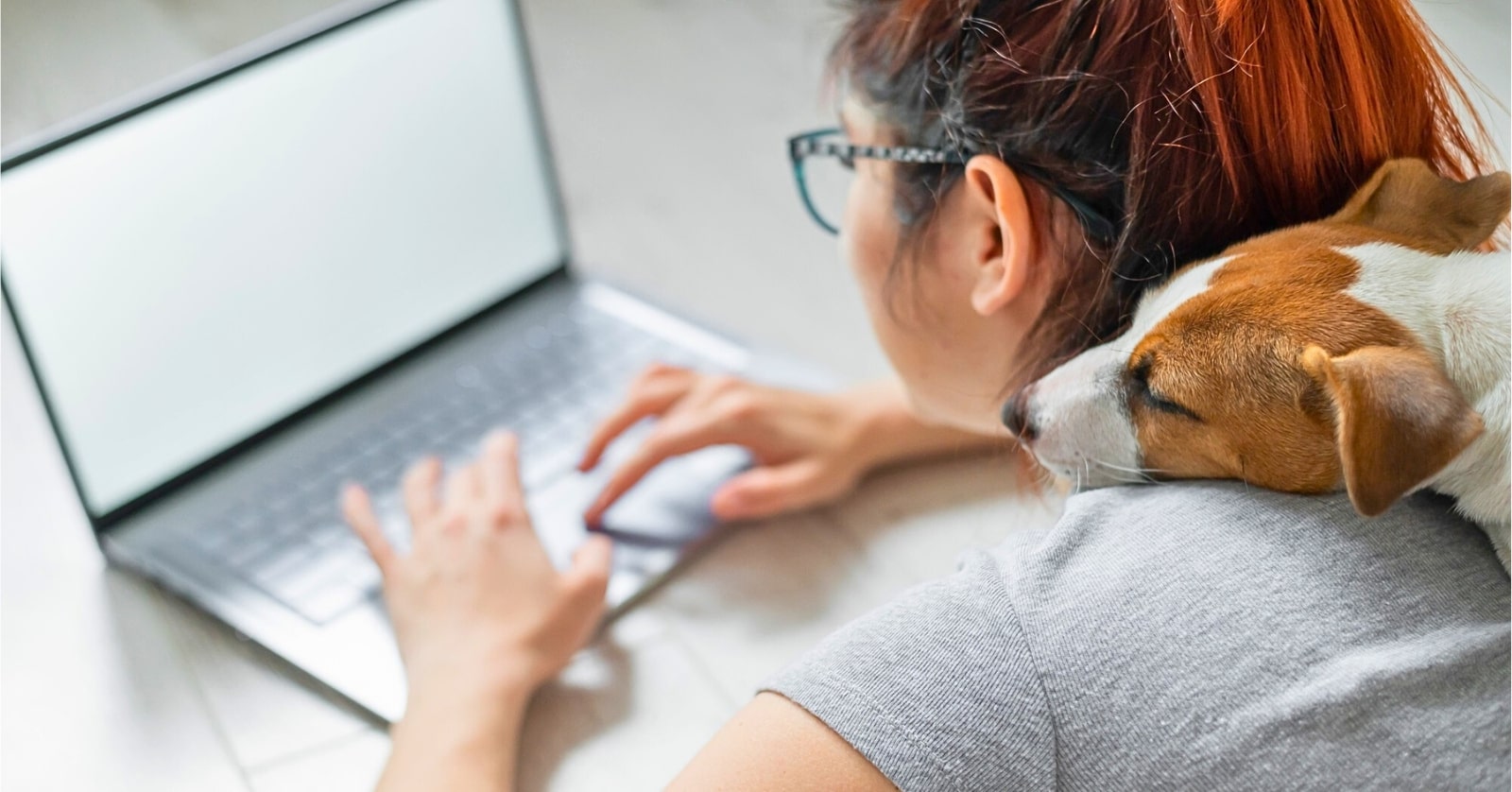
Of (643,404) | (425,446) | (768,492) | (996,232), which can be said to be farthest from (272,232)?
(996,232)

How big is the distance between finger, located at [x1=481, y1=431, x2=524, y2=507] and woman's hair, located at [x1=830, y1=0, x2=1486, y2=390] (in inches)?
15.8

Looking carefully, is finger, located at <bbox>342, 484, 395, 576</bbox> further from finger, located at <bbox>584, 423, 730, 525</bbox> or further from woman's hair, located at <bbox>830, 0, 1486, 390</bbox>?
woman's hair, located at <bbox>830, 0, 1486, 390</bbox>

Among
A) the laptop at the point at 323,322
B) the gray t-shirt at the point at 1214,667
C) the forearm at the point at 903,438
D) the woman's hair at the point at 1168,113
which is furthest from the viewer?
the forearm at the point at 903,438

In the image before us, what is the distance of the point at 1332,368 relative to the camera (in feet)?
2.13

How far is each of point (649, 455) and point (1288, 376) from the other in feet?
1.63

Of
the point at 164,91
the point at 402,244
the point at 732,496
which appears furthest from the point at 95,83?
the point at 732,496

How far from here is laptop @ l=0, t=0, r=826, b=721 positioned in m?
0.95

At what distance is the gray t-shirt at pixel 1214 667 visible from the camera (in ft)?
2.01

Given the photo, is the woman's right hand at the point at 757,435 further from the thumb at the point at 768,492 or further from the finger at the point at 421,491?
the finger at the point at 421,491

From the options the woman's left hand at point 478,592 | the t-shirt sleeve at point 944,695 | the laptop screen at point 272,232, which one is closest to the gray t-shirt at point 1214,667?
the t-shirt sleeve at point 944,695

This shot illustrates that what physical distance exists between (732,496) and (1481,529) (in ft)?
1.64

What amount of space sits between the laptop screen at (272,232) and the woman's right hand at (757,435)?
0.82 feet

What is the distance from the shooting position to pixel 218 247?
3.44ft

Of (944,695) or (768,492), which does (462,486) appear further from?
(944,695)
